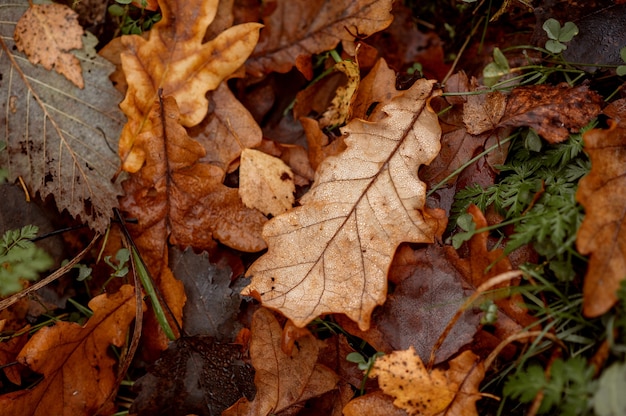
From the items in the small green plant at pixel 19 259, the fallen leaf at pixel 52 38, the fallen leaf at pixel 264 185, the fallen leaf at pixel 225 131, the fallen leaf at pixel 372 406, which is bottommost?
the fallen leaf at pixel 372 406

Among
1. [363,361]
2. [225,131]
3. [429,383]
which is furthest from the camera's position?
[225,131]

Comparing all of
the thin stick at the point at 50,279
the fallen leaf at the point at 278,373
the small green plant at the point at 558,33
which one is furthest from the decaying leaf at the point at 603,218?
the thin stick at the point at 50,279

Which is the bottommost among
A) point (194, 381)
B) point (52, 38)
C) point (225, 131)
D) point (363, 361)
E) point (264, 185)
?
point (194, 381)

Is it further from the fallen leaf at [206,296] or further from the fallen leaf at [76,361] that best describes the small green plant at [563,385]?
the fallen leaf at [76,361]

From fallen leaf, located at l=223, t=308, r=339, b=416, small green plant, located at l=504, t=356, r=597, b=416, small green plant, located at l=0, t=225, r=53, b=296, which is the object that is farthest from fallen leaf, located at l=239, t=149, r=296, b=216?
small green plant, located at l=504, t=356, r=597, b=416

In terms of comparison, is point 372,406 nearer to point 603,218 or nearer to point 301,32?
point 603,218

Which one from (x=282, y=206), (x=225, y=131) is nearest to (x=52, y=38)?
(x=225, y=131)

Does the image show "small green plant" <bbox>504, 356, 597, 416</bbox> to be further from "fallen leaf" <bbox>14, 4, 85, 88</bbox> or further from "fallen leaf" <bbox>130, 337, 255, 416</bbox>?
"fallen leaf" <bbox>14, 4, 85, 88</bbox>
